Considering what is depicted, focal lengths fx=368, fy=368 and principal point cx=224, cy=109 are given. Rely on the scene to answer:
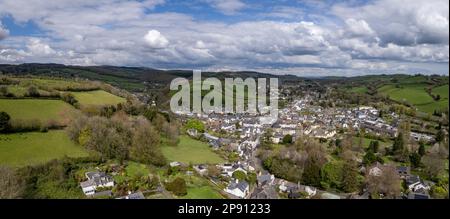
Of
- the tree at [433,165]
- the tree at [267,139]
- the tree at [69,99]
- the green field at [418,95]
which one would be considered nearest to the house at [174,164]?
the tree at [69,99]

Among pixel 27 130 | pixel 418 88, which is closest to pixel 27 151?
pixel 27 130

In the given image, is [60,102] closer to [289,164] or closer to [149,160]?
[149,160]

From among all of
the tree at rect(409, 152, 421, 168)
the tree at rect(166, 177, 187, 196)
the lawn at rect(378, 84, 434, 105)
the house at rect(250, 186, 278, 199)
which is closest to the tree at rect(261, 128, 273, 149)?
the tree at rect(409, 152, 421, 168)

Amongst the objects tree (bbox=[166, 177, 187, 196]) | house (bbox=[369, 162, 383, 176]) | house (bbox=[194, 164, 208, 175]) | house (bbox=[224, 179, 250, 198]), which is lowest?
house (bbox=[224, 179, 250, 198])

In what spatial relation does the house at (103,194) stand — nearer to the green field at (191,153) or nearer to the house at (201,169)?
the house at (201,169)

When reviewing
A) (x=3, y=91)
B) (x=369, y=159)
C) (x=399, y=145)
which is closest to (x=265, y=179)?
(x=369, y=159)

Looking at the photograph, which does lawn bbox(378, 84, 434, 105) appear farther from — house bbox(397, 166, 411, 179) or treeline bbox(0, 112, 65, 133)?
treeline bbox(0, 112, 65, 133)

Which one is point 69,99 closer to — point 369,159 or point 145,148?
point 145,148
